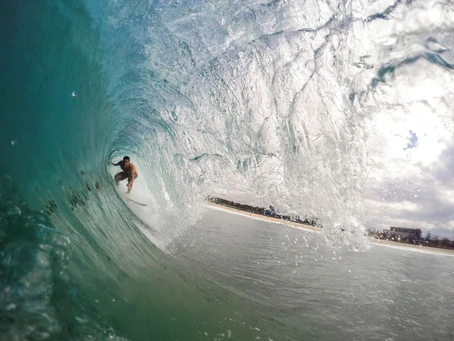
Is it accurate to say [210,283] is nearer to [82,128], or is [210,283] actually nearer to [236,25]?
[82,128]

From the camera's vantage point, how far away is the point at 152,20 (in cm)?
571

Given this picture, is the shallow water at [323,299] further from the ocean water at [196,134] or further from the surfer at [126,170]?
the surfer at [126,170]

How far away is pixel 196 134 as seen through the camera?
787 cm

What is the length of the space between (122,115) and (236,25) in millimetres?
3961

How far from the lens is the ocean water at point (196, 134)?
3203 millimetres

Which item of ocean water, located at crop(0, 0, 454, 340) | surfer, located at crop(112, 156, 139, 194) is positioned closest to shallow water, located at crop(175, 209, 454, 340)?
ocean water, located at crop(0, 0, 454, 340)

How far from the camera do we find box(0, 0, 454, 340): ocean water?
3.20 m

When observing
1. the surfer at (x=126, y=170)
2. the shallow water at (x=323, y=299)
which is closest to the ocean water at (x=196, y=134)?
the shallow water at (x=323, y=299)

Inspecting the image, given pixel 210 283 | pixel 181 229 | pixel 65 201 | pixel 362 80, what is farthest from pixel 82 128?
pixel 181 229

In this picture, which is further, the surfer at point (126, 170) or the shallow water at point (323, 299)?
the surfer at point (126, 170)

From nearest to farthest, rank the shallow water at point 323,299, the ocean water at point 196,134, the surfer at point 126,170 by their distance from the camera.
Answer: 1. the ocean water at point 196,134
2. the shallow water at point 323,299
3. the surfer at point 126,170

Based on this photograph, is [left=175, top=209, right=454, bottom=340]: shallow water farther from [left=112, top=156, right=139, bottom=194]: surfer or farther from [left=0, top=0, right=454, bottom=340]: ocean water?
[left=112, top=156, right=139, bottom=194]: surfer

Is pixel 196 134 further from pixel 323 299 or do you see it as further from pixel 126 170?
pixel 323 299

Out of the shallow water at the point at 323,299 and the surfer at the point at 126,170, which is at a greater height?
the surfer at the point at 126,170
